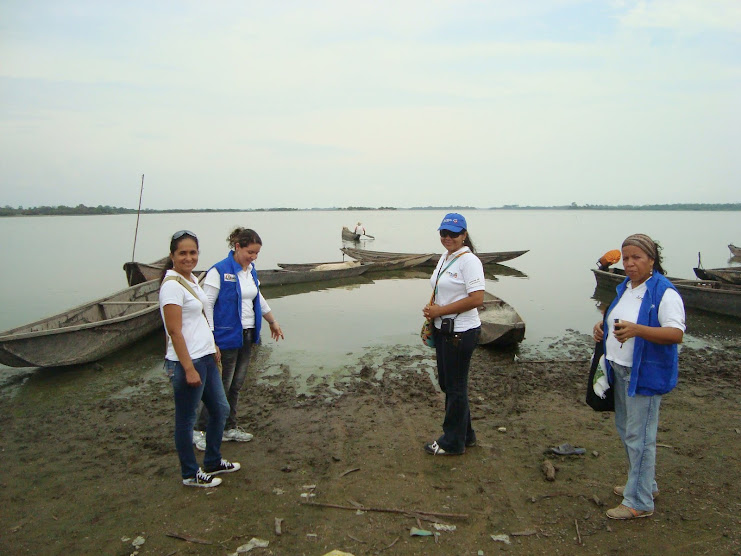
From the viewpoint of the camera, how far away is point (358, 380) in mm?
7074

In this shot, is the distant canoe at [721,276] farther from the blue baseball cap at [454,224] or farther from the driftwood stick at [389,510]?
the driftwood stick at [389,510]

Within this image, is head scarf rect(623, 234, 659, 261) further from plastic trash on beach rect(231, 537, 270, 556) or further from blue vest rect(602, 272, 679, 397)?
plastic trash on beach rect(231, 537, 270, 556)

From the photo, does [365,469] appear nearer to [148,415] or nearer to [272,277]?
[148,415]

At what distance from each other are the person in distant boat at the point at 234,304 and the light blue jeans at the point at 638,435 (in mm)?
2786

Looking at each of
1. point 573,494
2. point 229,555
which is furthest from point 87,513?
point 573,494

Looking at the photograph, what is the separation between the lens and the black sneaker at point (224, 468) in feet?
12.9

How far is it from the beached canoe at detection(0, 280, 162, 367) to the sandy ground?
0.67 meters

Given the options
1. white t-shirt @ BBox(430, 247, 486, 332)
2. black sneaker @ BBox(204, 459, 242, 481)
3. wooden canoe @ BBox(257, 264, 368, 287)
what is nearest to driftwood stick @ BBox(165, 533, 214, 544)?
black sneaker @ BBox(204, 459, 242, 481)

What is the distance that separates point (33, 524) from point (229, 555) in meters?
1.54

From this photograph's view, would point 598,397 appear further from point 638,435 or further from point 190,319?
point 190,319

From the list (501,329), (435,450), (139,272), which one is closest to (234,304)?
(435,450)

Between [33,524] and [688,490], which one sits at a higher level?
[688,490]

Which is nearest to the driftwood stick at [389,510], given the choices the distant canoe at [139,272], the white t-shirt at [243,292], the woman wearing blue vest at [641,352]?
the woman wearing blue vest at [641,352]

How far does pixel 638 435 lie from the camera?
10.00ft
